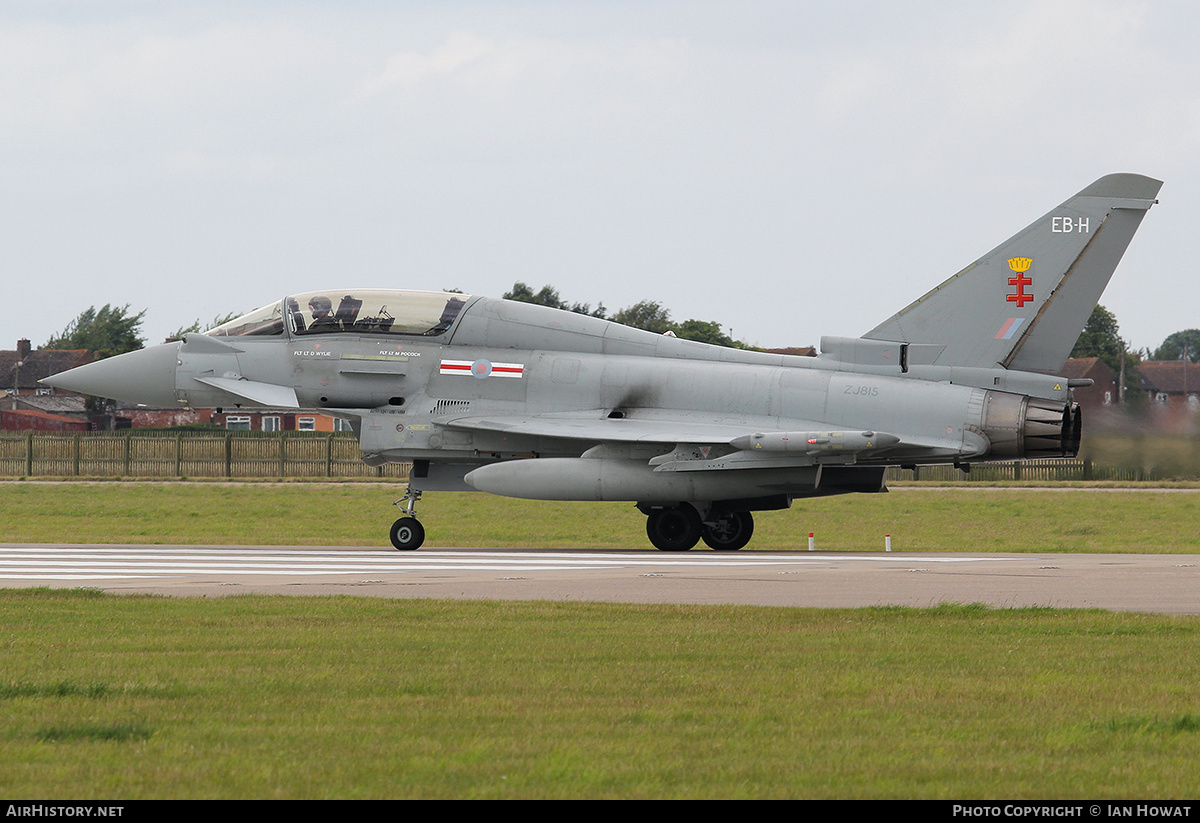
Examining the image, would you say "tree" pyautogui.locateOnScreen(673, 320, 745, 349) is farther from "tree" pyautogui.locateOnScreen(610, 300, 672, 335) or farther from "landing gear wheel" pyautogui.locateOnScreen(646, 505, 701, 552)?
"landing gear wheel" pyautogui.locateOnScreen(646, 505, 701, 552)

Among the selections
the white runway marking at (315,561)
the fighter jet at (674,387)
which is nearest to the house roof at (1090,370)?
the fighter jet at (674,387)

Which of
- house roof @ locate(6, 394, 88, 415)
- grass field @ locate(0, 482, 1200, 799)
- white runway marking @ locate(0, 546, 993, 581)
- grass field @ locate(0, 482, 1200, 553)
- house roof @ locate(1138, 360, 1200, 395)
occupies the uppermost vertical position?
house roof @ locate(1138, 360, 1200, 395)

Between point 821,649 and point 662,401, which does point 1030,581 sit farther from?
point 662,401

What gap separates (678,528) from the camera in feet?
67.8

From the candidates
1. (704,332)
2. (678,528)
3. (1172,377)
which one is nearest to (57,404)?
(704,332)

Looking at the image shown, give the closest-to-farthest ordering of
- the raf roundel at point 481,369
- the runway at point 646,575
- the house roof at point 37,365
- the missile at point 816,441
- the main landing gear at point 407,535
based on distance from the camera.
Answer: the runway at point 646,575 < the missile at point 816,441 < the main landing gear at point 407,535 < the raf roundel at point 481,369 < the house roof at point 37,365

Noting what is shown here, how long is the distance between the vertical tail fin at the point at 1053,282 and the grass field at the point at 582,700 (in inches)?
364

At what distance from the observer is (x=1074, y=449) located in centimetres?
1948

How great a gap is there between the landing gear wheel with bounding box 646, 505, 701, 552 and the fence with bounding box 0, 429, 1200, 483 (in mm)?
27925

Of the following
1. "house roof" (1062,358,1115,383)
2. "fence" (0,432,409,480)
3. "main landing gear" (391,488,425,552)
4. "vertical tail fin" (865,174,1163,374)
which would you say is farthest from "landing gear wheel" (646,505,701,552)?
"house roof" (1062,358,1115,383)

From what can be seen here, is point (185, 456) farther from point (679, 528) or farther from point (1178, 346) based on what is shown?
point (1178, 346)

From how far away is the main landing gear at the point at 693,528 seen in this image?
67.7 feet

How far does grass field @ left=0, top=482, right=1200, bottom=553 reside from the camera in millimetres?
24031

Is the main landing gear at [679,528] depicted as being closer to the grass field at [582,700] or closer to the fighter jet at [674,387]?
the fighter jet at [674,387]
